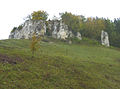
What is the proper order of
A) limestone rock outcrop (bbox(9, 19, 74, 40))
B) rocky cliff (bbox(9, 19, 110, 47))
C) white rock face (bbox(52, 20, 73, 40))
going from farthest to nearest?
white rock face (bbox(52, 20, 73, 40)), rocky cliff (bbox(9, 19, 110, 47)), limestone rock outcrop (bbox(9, 19, 74, 40))

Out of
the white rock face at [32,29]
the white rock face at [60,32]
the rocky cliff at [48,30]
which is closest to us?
the white rock face at [32,29]

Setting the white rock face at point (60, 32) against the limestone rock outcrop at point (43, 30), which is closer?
the limestone rock outcrop at point (43, 30)

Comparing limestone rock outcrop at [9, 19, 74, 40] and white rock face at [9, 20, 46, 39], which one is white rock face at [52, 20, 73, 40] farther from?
white rock face at [9, 20, 46, 39]

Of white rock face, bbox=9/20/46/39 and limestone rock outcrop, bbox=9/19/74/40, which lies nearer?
white rock face, bbox=9/20/46/39

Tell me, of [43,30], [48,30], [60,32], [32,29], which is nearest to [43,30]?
[43,30]

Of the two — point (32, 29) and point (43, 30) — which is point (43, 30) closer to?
point (43, 30)

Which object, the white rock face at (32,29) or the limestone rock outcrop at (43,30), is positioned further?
the limestone rock outcrop at (43,30)

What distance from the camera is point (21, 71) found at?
24953 mm

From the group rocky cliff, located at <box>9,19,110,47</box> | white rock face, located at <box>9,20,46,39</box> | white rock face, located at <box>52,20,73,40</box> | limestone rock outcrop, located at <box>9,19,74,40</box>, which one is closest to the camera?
white rock face, located at <box>9,20,46,39</box>

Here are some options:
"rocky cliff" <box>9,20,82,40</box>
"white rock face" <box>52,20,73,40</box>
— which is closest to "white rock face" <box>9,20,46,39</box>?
"rocky cliff" <box>9,20,82,40</box>

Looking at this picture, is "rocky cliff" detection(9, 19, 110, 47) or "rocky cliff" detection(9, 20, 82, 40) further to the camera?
"rocky cliff" detection(9, 19, 110, 47)

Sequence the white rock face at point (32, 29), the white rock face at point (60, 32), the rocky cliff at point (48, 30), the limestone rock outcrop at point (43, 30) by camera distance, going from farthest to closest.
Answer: the white rock face at point (60, 32)
the rocky cliff at point (48, 30)
the limestone rock outcrop at point (43, 30)
the white rock face at point (32, 29)

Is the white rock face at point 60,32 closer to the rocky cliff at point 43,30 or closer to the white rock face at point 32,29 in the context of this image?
the rocky cliff at point 43,30

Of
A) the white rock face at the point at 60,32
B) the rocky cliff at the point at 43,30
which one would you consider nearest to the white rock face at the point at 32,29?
the rocky cliff at the point at 43,30
